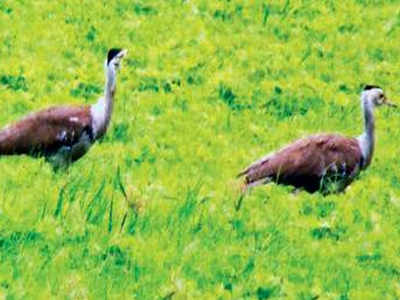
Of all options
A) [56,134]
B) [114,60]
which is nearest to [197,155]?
[114,60]

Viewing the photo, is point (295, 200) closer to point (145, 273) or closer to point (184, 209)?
point (184, 209)

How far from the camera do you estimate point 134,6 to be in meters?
20.7

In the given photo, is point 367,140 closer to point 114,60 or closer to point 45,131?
point 114,60

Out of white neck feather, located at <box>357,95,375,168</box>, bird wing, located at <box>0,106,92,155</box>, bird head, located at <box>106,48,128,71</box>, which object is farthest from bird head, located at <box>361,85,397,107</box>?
bird wing, located at <box>0,106,92,155</box>

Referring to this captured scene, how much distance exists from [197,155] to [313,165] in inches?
80.7

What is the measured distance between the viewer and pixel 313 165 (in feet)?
45.1

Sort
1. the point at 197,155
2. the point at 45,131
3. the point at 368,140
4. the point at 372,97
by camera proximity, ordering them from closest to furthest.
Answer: the point at 45,131, the point at 368,140, the point at 197,155, the point at 372,97

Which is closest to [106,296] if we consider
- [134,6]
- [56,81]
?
[56,81]

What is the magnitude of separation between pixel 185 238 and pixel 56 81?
7.54 meters

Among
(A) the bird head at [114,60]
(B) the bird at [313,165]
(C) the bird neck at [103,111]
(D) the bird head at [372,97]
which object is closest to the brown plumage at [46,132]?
(C) the bird neck at [103,111]

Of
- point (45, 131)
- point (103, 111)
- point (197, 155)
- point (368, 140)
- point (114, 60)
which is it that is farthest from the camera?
point (197, 155)

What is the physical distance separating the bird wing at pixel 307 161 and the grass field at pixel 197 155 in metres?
0.30

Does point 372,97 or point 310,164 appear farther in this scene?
point 372,97

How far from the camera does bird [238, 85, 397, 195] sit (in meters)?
13.5
